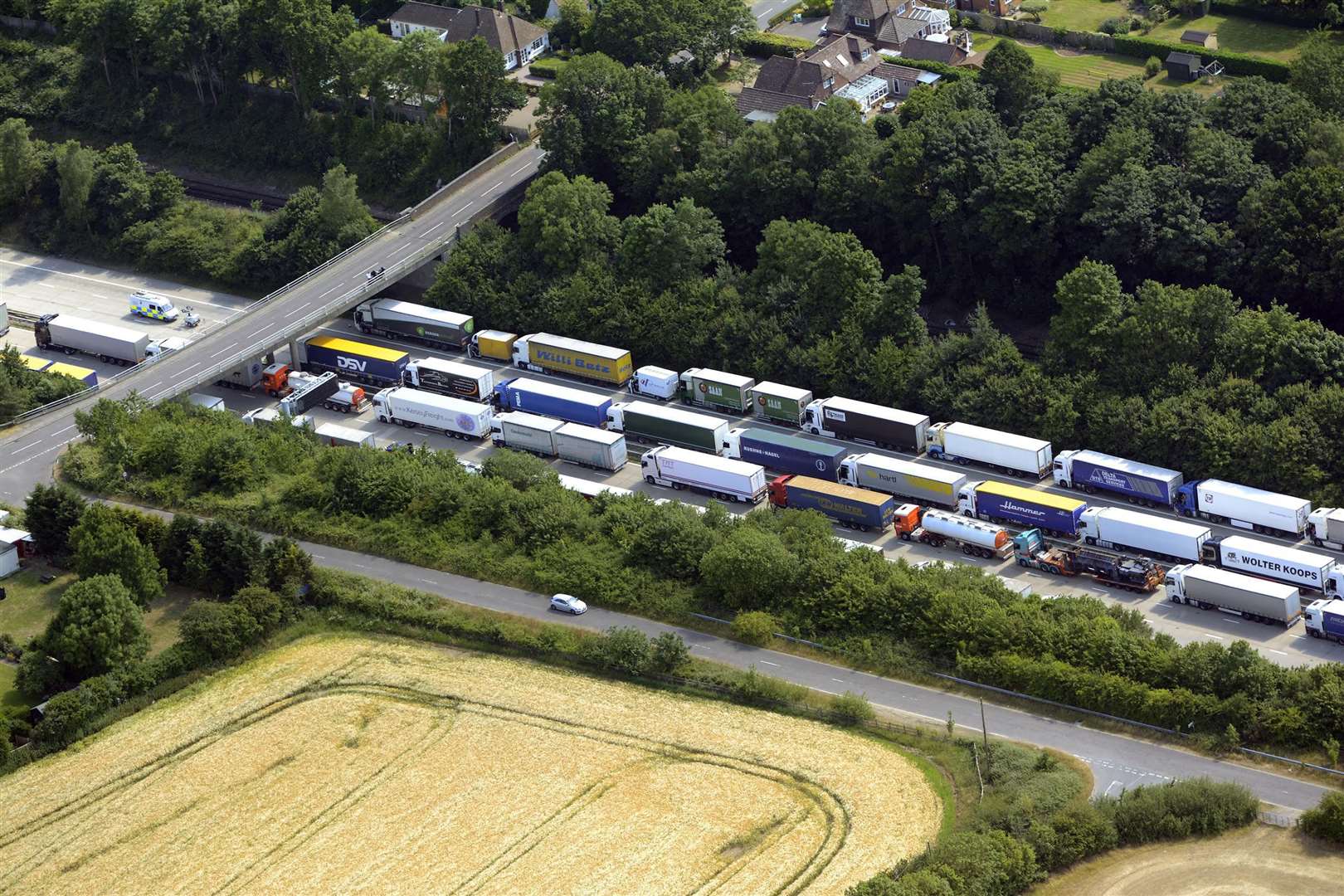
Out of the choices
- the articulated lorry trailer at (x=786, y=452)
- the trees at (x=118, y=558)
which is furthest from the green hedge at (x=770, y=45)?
the trees at (x=118, y=558)

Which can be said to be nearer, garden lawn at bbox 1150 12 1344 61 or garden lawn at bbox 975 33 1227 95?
garden lawn at bbox 975 33 1227 95

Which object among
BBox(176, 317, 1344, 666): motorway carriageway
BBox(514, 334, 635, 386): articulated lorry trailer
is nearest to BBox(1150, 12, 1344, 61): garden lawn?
BBox(176, 317, 1344, 666): motorway carriageway

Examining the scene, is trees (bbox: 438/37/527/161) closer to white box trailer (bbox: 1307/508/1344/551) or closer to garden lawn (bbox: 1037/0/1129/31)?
garden lawn (bbox: 1037/0/1129/31)

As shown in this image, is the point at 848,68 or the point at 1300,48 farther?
the point at 848,68

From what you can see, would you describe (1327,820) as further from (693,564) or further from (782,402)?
(782,402)

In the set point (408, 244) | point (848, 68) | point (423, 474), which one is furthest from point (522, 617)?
point (848, 68)

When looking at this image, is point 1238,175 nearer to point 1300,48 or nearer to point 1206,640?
point 1300,48
